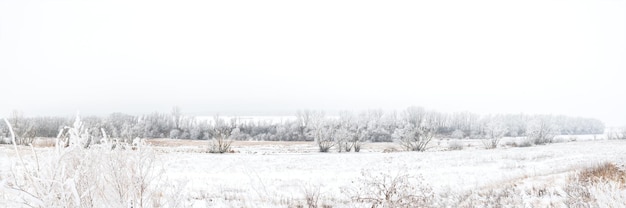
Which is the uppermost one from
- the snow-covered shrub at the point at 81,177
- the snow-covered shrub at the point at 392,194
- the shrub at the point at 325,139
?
the snow-covered shrub at the point at 81,177

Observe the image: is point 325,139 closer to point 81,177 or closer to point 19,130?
point 19,130

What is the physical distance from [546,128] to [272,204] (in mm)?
53361

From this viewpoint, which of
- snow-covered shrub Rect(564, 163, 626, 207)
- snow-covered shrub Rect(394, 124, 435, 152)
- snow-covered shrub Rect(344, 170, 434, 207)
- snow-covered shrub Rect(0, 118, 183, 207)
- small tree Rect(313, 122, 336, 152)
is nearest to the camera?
snow-covered shrub Rect(0, 118, 183, 207)

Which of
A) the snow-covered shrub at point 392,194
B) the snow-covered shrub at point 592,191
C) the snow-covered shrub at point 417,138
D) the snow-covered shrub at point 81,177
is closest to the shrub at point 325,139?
the snow-covered shrub at point 417,138

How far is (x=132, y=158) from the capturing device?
11.8ft

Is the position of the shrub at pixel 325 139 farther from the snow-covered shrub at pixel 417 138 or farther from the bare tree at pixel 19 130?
the bare tree at pixel 19 130

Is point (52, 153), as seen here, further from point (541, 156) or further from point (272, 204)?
point (541, 156)

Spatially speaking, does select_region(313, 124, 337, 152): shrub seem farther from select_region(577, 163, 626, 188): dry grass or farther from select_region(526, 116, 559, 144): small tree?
select_region(577, 163, 626, 188): dry grass

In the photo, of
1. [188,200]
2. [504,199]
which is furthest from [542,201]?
[188,200]

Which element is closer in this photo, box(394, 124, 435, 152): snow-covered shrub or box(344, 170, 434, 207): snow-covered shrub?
box(344, 170, 434, 207): snow-covered shrub

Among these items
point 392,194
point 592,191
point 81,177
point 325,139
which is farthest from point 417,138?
point 81,177

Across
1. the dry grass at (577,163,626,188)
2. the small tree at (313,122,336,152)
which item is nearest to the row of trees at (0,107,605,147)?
the small tree at (313,122,336,152)

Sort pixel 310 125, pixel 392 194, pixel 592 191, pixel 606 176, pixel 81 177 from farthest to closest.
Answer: pixel 310 125 → pixel 606 176 → pixel 392 194 → pixel 592 191 → pixel 81 177

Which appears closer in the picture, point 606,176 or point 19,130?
point 606,176
